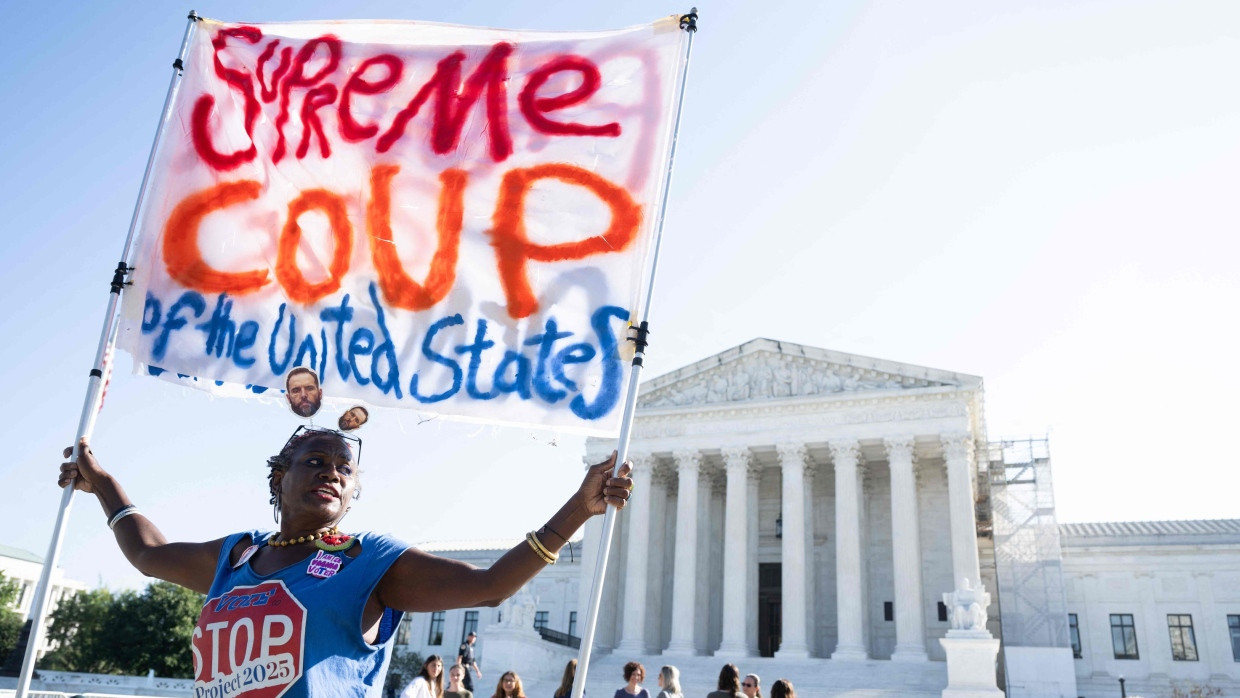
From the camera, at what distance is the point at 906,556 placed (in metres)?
36.7

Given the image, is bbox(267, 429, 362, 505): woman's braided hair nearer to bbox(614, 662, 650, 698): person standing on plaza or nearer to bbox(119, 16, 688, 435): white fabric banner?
bbox(119, 16, 688, 435): white fabric banner

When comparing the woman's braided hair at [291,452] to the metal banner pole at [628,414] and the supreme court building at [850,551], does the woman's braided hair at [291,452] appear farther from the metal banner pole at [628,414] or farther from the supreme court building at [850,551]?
the supreme court building at [850,551]

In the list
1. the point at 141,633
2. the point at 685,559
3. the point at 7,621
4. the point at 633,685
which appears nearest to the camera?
the point at 633,685

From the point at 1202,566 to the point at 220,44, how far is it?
48.3 m

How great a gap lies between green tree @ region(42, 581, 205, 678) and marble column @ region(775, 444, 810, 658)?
31673 millimetres

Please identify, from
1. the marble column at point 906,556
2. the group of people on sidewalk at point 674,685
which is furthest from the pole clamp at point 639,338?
the marble column at point 906,556

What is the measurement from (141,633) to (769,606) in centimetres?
3331

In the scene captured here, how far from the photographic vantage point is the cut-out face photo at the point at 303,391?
185 inches

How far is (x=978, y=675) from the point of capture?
28.5 m

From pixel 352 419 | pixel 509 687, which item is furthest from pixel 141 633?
pixel 352 419

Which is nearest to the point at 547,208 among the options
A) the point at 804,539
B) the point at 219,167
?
the point at 219,167

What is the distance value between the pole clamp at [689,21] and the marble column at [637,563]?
119 feet

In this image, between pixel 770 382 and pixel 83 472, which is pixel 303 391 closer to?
pixel 83 472

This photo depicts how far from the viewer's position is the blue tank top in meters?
2.89
